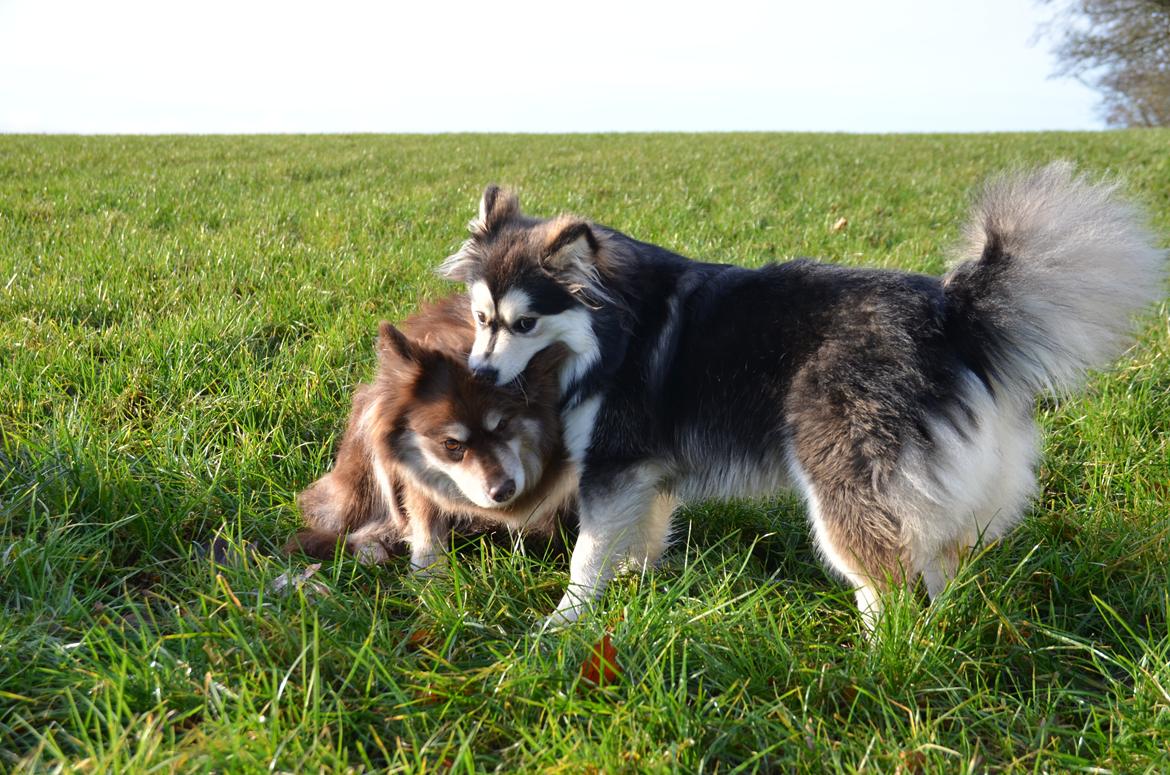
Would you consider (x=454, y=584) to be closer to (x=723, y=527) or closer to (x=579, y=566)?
(x=579, y=566)

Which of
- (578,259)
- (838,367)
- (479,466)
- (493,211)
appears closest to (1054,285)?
(838,367)

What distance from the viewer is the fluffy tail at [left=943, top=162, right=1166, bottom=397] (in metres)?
2.74

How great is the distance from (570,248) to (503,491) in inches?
38.3

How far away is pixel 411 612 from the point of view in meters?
2.92

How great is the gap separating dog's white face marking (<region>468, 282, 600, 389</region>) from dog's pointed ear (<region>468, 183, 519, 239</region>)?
464 mm

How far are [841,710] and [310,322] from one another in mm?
4120

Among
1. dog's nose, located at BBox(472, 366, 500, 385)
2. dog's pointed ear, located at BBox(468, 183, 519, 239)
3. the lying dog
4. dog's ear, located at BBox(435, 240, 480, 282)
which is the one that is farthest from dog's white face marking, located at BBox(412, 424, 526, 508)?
dog's pointed ear, located at BBox(468, 183, 519, 239)

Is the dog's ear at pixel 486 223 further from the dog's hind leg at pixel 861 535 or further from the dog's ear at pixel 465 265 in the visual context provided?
the dog's hind leg at pixel 861 535

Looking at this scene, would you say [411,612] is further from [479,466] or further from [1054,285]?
[1054,285]

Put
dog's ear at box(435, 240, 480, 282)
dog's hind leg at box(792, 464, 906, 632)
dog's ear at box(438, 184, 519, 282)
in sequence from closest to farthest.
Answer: dog's hind leg at box(792, 464, 906, 632)
dog's ear at box(435, 240, 480, 282)
dog's ear at box(438, 184, 519, 282)

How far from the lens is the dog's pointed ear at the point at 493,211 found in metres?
3.78

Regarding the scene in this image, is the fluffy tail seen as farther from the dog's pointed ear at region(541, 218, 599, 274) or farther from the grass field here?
the dog's pointed ear at region(541, 218, 599, 274)

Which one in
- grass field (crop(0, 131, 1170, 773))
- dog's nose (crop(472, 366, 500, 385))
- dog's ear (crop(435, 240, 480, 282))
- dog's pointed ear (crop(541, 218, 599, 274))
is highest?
dog's pointed ear (crop(541, 218, 599, 274))

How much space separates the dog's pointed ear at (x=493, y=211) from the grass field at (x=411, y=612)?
1250 mm
